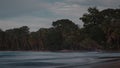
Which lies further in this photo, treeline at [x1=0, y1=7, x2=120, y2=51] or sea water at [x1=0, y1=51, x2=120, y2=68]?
treeline at [x1=0, y1=7, x2=120, y2=51]

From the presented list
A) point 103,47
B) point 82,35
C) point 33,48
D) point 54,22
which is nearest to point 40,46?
point 33,48

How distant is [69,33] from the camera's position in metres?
93.5

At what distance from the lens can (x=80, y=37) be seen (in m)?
89.3

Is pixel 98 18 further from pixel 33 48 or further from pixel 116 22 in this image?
pixel 33 48

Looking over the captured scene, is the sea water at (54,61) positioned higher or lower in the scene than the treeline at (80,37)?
lower

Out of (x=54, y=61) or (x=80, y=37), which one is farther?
(x=80, y=37)

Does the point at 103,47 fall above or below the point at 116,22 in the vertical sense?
below

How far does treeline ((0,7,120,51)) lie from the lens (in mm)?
81688

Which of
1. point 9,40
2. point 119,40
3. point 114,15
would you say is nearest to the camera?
point 119,40

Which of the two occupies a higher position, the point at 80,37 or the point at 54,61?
the point at 80,37

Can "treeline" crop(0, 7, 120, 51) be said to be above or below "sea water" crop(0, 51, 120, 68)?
above

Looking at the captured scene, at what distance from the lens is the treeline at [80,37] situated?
3216 inches

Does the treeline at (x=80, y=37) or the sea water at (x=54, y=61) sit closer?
the sea water at (x=54, y=61)

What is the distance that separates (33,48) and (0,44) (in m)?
14.3
